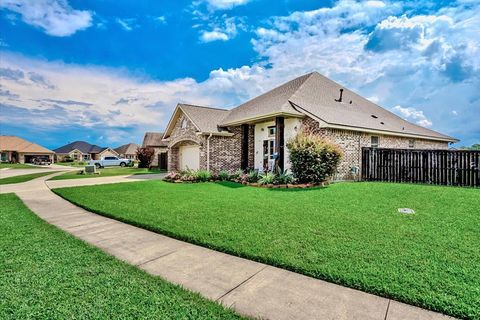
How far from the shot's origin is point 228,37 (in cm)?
1517

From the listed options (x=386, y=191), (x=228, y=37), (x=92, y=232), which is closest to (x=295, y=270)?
(x=92, y=232)

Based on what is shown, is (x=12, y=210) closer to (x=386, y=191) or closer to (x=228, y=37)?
(x=386, y=191)

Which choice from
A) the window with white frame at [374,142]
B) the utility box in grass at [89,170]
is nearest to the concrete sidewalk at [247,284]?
the window with white frame at [374,142]

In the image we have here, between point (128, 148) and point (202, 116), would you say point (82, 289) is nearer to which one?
point (202, 116)

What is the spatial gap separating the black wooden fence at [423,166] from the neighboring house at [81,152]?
2899 inches

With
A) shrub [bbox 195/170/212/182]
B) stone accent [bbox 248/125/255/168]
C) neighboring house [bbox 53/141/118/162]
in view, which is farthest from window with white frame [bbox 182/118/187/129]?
neighboring house [bbox 53/141/118/162]

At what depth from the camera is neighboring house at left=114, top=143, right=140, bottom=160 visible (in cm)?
7275

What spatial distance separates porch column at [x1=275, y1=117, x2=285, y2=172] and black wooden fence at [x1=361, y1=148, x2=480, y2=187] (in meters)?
4.19

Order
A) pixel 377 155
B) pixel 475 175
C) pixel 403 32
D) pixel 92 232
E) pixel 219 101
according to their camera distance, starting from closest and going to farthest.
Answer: pixel 92 232 < pixel 475 175 < pixel 377 155 < pixel 403 32 < pixel 219 101

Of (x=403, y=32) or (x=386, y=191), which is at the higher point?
(x=403, y=32)

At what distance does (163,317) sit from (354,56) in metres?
17.4

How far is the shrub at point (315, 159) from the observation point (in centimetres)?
1064

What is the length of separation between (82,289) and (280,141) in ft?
38.2

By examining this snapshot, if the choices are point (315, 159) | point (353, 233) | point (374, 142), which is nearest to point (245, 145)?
point (315, 159)
